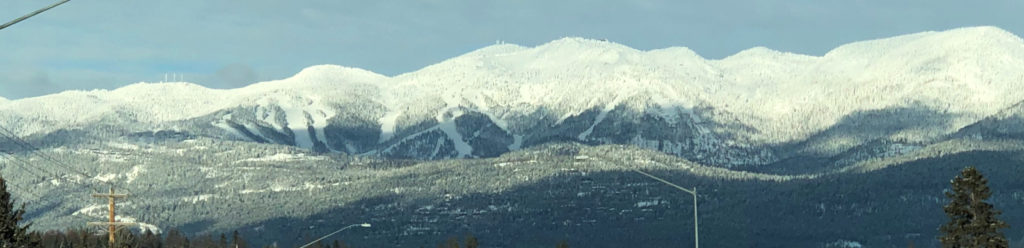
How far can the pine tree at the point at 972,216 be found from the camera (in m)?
99.2

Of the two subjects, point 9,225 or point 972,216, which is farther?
point 9,225

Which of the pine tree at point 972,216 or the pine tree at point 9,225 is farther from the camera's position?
the pine tree at point 9,225

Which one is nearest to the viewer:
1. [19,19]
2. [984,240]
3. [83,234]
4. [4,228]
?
[19,19]

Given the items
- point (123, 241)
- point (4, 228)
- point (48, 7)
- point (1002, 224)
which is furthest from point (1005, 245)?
point (48, 7)

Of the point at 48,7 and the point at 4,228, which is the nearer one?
the point at 48,7

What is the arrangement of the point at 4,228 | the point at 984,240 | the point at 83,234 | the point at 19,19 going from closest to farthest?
the point at 19,19 → the point at 984,240 → the point at 4,228 → the point at 83,234

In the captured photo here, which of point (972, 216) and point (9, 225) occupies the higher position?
point (9, 225)

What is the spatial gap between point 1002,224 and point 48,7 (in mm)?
68756

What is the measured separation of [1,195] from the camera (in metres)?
113

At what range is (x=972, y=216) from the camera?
100062 millimetres

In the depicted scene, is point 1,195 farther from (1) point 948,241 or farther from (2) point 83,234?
(2) point 83,234

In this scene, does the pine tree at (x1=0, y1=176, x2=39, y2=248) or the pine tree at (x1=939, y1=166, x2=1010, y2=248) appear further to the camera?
the pine tree at (x1=0, y1=176, x2=39, y2=248)

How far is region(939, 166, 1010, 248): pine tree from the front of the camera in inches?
3907

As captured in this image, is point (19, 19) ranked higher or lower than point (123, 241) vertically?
higher
